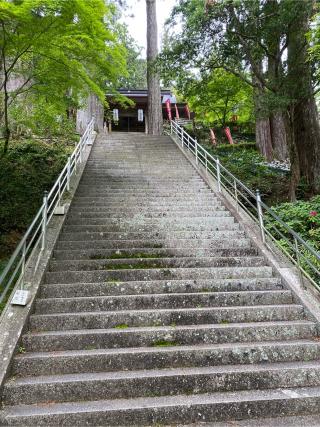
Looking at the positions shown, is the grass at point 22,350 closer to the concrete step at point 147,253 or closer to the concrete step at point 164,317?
the concrete step at point 164,317

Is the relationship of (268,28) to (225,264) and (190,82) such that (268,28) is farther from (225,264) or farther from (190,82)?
(225,264)

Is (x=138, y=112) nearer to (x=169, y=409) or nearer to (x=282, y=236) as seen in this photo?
(x=282, y=236)

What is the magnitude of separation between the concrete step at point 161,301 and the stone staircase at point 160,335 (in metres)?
0.01

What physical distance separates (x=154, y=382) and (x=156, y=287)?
4.73ft

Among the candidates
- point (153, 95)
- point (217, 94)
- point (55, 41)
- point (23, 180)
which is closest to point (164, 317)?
point (55, 41)

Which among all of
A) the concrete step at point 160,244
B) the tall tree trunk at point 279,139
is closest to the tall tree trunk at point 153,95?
the tall tree trunk at point 279,139

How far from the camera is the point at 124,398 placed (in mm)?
3055

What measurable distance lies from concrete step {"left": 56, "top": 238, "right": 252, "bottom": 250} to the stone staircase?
18mm

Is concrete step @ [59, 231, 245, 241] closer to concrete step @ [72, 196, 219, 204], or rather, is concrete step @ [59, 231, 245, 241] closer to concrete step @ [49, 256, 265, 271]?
concrete step @ [49, 256, 265, 271]

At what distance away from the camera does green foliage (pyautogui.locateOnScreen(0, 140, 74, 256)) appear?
7.40 meters

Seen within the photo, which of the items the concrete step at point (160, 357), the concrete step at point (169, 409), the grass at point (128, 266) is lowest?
the concrete step at point (169, 409)

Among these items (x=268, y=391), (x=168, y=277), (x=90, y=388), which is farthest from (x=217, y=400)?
(x=168, y=277)

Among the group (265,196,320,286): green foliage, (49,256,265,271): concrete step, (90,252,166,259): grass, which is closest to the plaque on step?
(49,256,265,271): concrete step

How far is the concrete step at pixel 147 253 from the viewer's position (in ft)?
16.7
